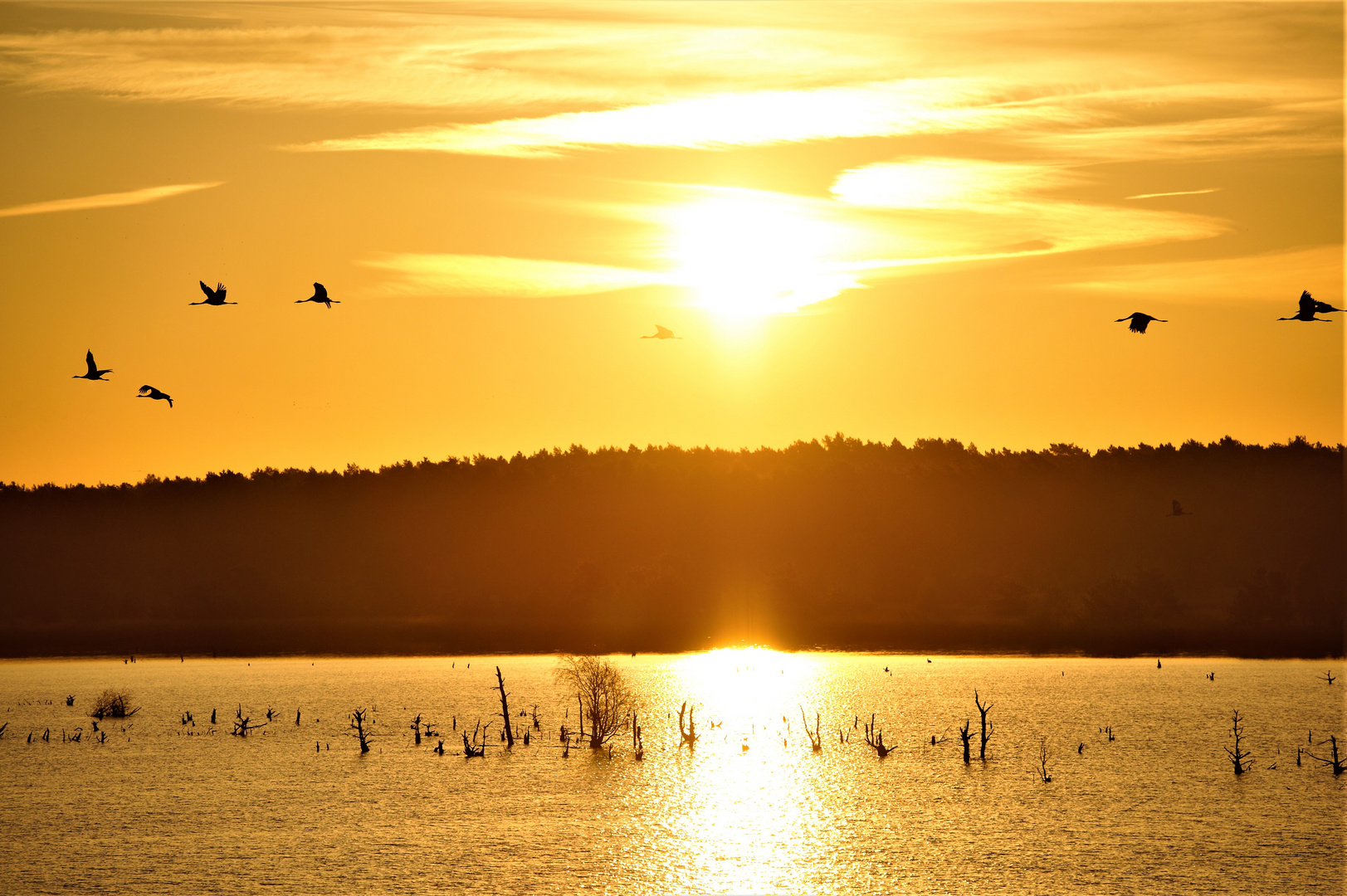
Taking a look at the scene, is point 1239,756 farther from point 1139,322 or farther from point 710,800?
point 1139,322

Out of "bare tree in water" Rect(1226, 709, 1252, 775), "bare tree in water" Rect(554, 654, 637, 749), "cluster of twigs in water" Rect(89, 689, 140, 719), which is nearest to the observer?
"bare tree in water" Rect(1226, 709, 1252, 775)

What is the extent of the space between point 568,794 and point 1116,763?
4657 cm

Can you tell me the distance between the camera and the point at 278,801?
329 feet

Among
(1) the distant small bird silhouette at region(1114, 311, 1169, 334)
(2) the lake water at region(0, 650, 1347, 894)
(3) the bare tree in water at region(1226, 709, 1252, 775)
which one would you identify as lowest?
(2) the lake water at region(0, 650, 1347, 894)

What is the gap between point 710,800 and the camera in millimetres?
101438

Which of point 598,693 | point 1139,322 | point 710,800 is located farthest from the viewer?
point 598,693

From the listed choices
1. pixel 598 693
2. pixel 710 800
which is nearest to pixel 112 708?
pixel 598 693

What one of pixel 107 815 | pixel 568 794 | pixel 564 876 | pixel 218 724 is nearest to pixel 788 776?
pixel 568 794

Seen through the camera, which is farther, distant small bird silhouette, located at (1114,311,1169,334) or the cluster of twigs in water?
the cluster of twigs in water

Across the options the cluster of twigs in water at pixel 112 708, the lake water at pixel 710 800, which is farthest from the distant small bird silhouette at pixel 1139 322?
the cluster of twigs in water at pixel 112 708

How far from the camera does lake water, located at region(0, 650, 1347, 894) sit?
3137 inches

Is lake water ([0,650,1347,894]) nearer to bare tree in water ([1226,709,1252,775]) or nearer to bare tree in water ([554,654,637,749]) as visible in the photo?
bare tree in water ([1226,709,1252,775])

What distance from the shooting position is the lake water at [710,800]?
79.7 meters

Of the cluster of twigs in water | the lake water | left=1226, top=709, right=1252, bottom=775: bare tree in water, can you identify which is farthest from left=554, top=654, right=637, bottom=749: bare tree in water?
the cluster of twigs in water
